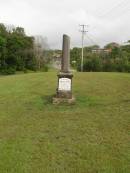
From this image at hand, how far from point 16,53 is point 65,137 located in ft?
144

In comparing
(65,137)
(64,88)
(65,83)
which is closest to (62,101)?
(64,88)

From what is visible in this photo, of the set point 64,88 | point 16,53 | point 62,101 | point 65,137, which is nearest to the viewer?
point 65,137

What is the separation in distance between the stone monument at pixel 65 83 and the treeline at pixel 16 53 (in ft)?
118

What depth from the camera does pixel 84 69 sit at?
1720 inches

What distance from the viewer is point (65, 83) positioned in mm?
10094

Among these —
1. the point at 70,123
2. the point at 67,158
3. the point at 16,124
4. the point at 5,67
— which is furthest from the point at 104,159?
the point at 5,67

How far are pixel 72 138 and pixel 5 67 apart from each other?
42777mm

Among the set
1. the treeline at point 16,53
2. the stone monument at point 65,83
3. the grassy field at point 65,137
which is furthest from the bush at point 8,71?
the grassy field at point 65,137

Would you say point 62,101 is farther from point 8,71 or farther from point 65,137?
point 8,71

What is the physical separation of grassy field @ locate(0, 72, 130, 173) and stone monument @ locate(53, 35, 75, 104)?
448 mm

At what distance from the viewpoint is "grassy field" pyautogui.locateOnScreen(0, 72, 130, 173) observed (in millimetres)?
4348

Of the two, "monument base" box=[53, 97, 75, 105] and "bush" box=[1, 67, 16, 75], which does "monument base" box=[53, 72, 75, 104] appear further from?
"bush" box=[1, 67, 16, 75]

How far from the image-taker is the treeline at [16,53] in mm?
46375

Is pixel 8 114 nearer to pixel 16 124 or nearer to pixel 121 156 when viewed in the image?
pixel 16 124
